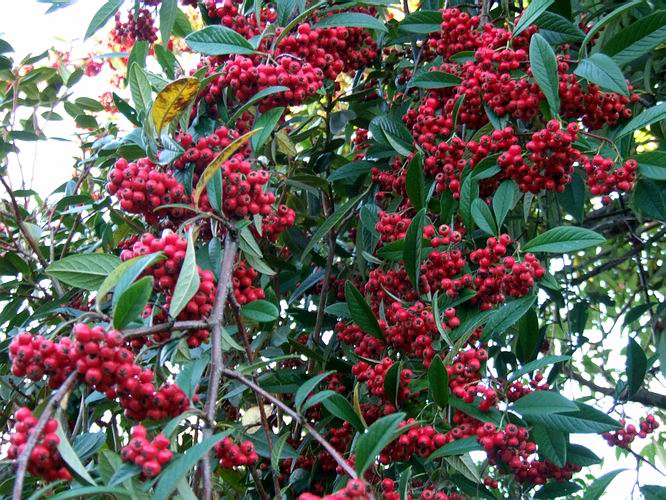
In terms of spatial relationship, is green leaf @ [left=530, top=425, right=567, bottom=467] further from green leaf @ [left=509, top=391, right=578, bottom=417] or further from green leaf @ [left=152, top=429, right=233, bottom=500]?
green leaf @ [left=152, top=429, right=233, bottom=500]

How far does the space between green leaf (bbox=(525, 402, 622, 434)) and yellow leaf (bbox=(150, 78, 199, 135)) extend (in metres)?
1.21

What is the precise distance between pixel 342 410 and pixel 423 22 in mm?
1477

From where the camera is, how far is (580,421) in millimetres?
1973

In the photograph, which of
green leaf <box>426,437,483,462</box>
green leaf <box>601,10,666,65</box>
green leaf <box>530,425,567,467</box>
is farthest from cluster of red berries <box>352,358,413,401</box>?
green leaf <box>601,10,666,65</box>

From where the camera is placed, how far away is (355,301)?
7.38 ft

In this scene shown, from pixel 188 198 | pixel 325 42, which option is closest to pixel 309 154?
pixel 325 42

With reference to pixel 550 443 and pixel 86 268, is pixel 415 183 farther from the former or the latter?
pixel 86 268

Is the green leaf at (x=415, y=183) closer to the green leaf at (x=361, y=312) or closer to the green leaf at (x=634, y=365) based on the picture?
the green leaf at (x=361, y=312)

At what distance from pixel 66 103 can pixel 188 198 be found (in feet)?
7.63

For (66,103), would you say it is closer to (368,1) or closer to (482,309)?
(368,1)

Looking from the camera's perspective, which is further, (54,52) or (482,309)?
(54,52)

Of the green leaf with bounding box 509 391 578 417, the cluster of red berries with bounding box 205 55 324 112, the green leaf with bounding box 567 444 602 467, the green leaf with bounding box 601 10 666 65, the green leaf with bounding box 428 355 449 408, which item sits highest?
the cluster of red berries with bounding box 205 55 324 112

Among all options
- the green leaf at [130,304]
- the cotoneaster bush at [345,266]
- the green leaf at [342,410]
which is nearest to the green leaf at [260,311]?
the cotoneaster bush at [345,266]

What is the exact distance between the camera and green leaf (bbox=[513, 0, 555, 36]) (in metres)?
2.24
